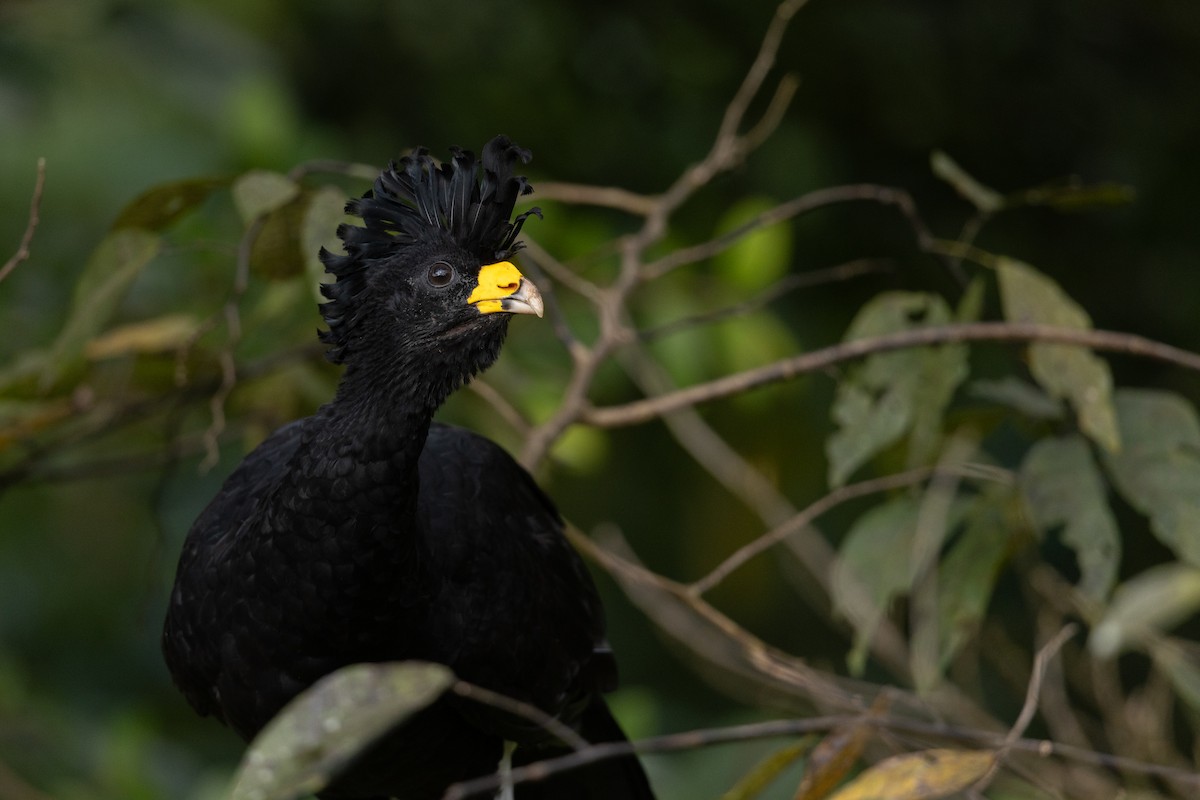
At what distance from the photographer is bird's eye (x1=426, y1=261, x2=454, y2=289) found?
7.78 ft

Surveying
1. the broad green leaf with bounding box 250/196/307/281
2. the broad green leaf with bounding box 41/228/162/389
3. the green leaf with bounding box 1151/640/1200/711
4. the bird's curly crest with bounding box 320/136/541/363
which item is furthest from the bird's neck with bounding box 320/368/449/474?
the green leaf with bounding box 1151/640/1200/711

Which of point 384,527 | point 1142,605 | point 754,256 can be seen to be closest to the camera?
point 384,527

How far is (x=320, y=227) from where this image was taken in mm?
2650

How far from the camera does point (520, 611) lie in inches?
106

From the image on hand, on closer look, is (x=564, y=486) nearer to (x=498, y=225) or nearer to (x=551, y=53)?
(x=551, y=53)

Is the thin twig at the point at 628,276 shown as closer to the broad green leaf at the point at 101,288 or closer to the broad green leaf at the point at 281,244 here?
the broad green leaf at the point at 281,244

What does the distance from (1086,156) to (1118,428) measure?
2.93 metres

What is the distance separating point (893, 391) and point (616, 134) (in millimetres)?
2724

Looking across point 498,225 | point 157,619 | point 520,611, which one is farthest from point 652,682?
point 498,225

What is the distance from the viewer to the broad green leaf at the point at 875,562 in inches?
114

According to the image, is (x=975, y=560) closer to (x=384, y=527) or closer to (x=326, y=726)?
(x=384, y=527)

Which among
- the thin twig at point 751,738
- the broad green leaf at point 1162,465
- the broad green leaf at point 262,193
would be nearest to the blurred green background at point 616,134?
the broad green leaf at point 262,193

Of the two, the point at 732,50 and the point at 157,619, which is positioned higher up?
the point at 732,50

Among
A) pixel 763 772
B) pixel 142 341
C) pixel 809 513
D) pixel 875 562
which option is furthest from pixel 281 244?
pixel 763 772
